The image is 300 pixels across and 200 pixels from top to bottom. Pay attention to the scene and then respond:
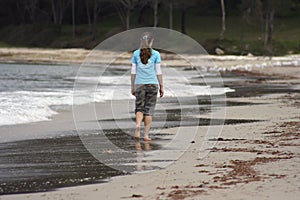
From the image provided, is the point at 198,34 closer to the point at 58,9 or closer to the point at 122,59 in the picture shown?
the point at 122,59

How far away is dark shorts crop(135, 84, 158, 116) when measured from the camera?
38.5 feet

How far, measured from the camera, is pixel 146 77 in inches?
459

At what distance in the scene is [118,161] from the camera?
938cm

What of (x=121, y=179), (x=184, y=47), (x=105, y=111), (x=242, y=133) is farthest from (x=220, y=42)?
(x=121, y=179)

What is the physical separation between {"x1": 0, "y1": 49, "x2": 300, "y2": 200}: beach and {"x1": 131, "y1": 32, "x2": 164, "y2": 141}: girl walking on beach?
Answer: 50 cm

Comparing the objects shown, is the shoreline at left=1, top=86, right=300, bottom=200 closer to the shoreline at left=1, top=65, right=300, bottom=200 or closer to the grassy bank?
the shoreline at left=1, top=65, right=300, bottom=200

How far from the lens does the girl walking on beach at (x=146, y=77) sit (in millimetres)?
11562

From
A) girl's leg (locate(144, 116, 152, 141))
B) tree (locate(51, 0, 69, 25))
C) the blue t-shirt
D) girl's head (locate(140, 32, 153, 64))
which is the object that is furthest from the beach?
tree (locate(51, 0, 69, 25))

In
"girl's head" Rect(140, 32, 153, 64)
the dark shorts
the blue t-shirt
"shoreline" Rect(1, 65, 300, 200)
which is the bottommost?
"shoreline" Rect(1, 65, 300, 200)

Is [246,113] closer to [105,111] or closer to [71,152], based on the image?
[105,111]

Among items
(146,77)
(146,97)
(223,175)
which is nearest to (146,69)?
(146,77)

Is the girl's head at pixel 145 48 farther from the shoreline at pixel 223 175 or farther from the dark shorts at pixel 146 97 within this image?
the shoreline at pixel 223 175

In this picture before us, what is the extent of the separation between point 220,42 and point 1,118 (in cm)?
4635

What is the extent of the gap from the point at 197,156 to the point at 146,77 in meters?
2.38
